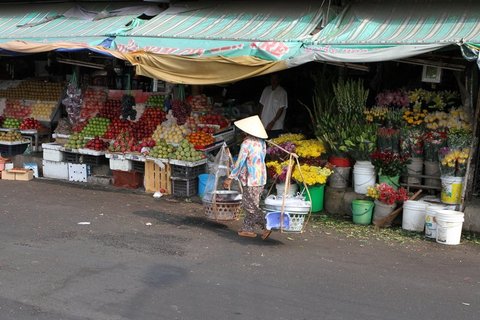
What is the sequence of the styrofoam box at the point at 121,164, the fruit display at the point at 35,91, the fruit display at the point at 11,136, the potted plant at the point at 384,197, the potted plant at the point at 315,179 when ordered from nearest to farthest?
1. the potted plant at the point at 384,197
2. the potted plant at the point at 315,179
3. the styrofoam box at the point at 121,164
4. the fruit display at the point at 11,136
5. the fruit display at the point at 35,91

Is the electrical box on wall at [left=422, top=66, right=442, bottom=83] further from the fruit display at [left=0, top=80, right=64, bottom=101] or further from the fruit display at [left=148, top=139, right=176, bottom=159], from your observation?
the fruit display at [left=0, top=80, right=64, bottom=101]

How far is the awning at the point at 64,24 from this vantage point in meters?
11.3

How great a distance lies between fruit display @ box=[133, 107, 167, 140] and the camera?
11.7 m

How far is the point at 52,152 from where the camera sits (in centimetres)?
1235

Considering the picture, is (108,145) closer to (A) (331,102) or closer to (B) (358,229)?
(A) (331,102)

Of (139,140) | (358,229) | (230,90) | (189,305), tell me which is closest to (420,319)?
(189,305)

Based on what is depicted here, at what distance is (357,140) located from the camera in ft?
30.0

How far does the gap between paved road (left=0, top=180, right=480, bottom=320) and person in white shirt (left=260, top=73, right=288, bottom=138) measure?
8.76ft

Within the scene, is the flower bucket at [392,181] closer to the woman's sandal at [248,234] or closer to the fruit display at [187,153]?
the woman's sandal at [248,234]

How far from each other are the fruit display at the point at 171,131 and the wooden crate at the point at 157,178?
1.68ft

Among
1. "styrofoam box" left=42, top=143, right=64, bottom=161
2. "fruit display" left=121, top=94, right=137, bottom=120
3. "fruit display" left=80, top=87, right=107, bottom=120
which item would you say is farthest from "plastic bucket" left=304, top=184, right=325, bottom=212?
"styrofoam box" left=42, top=143, right=64, bottom=161

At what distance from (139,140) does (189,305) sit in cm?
668

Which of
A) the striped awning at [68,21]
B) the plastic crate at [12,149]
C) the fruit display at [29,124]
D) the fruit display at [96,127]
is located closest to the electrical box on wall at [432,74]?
the striped awning at [68,21]

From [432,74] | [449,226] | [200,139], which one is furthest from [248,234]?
[432,74]
